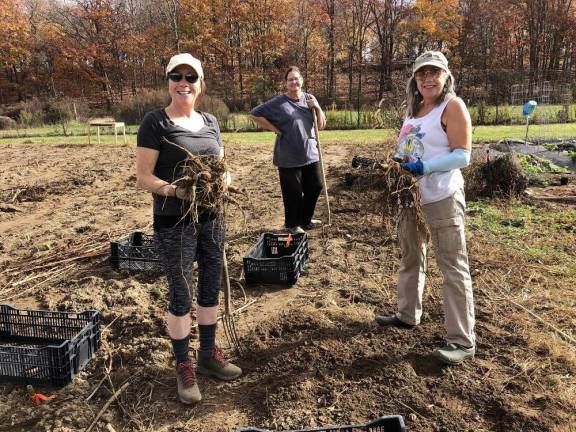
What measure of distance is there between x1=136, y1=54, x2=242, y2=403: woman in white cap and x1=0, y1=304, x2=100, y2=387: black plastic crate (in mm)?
760

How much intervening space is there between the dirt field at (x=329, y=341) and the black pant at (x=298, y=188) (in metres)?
0.38

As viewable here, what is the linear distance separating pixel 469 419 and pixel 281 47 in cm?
3568

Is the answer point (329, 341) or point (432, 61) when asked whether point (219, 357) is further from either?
point (432, 61)

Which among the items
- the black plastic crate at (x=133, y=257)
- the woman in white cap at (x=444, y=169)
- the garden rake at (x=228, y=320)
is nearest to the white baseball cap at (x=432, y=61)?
the woman in white cap at (x=444, y=169)

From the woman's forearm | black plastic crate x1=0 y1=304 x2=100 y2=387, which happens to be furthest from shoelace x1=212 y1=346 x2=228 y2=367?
the woman's forearm

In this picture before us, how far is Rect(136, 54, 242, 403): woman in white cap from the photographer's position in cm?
265

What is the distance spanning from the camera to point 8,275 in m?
5.19

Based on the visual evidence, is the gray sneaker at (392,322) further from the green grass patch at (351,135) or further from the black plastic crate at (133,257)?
the green grass patch at (351,135)

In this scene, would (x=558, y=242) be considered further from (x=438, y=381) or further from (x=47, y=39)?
(x=47, y=39)

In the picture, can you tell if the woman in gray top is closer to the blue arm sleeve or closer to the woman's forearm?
the blue arm sleeve

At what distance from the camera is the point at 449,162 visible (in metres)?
2.87

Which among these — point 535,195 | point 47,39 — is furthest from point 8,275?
point 47,39

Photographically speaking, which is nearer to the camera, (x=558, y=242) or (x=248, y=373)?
(x=248, y=373)

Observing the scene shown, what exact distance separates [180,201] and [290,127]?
309 centimetres
